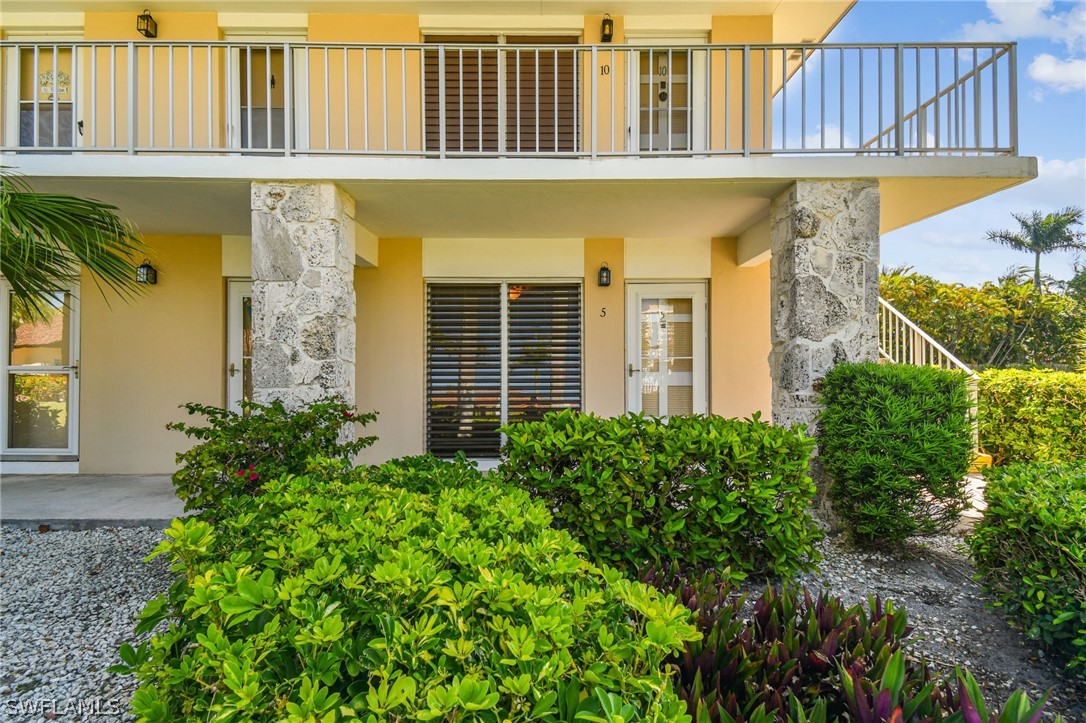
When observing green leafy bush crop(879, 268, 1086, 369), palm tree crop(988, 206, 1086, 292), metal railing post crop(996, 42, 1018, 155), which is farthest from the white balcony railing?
palm tree crop(988, 206, 1086, 292)

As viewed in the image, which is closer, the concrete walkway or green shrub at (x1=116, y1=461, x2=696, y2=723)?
green shrub at (x1=116, y1=461, x2=696, y2=723)

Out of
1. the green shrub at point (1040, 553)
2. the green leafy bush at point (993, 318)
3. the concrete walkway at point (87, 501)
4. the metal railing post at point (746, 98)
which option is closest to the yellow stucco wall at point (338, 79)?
the metal railing post at point (746, 98)

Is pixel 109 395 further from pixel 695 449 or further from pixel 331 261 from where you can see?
pixel 695 449

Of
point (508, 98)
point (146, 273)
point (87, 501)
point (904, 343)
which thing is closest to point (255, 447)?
point (87, 501)

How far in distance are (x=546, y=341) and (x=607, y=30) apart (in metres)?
3.31

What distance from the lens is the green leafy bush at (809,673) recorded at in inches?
49.8

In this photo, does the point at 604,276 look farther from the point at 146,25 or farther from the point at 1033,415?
the point at 146,25

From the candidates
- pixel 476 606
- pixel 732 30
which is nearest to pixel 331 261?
pixel 476 606

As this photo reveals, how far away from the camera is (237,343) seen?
20.6 feet

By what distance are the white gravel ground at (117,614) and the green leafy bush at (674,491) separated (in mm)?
629

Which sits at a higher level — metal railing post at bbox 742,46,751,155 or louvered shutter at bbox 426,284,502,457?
metal railing post at bbox 742,46,751,155

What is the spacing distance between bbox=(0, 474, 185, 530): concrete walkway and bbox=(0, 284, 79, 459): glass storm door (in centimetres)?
36

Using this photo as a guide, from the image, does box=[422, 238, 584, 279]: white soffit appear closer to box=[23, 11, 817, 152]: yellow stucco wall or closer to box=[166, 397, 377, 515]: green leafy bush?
box=[23, 11, 817, 152]: yellow stucco wall

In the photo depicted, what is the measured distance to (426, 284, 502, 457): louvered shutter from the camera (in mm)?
6422
